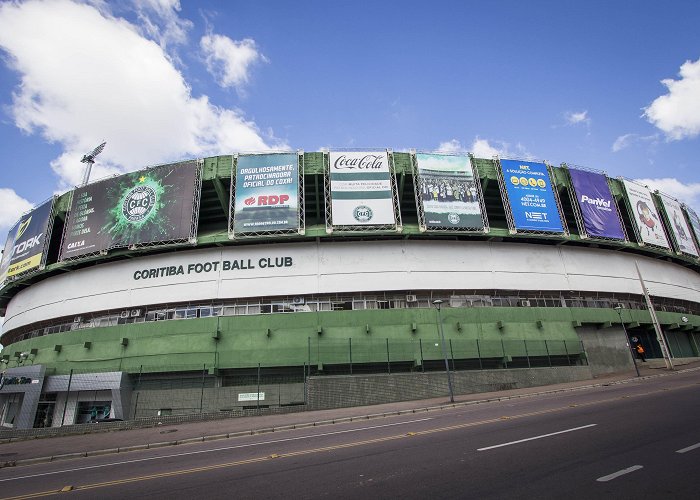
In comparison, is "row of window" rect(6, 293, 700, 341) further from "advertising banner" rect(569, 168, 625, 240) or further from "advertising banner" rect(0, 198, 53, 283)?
"advertising banner" rect(569, 168, 625, 240)

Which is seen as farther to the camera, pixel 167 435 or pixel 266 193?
pixel 266 193

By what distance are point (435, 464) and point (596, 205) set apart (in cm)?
4116

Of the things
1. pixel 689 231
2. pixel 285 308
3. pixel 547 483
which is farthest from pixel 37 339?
pixel 689 231

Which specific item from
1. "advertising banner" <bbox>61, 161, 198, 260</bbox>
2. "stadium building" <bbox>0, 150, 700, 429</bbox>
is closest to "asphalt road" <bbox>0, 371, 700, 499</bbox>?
"stadium building" <bbox>0, 150, 700, 429</bbox>

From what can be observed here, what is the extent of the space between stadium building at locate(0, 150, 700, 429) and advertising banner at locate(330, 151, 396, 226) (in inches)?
5.8

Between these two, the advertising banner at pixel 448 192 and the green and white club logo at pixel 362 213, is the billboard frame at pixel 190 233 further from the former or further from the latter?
the advertising banner at pixel 448 192

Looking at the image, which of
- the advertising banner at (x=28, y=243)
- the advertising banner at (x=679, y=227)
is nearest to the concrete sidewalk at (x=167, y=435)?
the advertising banner at (x=28, y=243)

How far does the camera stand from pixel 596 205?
40.2 meters

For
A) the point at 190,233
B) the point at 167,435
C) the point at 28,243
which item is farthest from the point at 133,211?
the point at 167,435

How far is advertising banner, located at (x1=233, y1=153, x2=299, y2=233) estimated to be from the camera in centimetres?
3316

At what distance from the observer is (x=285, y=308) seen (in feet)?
109

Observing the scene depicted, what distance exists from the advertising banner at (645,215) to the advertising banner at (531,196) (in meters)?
12.2

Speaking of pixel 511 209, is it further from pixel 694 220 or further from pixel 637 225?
pixel 694 220

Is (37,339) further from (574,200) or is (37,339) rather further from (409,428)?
(574,200)
